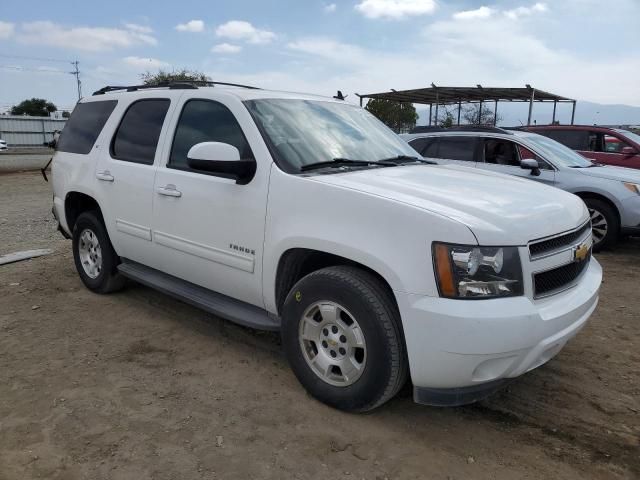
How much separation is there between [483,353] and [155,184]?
2.71 m

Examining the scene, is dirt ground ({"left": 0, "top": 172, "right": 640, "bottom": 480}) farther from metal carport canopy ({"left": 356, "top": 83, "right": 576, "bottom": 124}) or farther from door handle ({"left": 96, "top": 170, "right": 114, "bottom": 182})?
metal carport canopy ({"left": 356, "top": 83, "right": 576, "bottom": 124})

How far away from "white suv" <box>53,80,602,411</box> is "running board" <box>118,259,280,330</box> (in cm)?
1

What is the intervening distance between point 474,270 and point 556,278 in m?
0.61

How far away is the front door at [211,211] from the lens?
3.31 metres

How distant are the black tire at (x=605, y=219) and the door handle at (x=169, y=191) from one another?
5.92m


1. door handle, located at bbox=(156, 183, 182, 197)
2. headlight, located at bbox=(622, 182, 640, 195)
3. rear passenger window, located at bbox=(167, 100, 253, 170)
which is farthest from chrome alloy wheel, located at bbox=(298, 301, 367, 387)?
headlight, located at bbox=(622, 182, 640, 195)

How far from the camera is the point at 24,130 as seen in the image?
4356 centimetres

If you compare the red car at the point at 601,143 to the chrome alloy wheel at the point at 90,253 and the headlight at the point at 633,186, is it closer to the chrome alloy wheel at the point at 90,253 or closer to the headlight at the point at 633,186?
the headlight at the point at 633,186

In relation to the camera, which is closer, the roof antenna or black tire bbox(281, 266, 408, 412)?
black tire bbox(281, 266, 408, 412)

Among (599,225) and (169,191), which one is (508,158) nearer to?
(599,225)

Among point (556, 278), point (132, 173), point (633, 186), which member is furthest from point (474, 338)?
point (633, 186)

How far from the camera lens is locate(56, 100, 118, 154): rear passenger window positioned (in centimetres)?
481

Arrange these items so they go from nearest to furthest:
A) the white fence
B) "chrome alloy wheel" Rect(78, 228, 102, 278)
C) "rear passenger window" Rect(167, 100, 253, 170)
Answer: "rear passenger window" Rect(167, 100, 253, 170) → "chrome alloy wheel" Rect(78, 228, 102, 278) → the white fence

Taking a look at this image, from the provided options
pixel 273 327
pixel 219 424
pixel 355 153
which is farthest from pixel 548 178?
pixel 219 424
